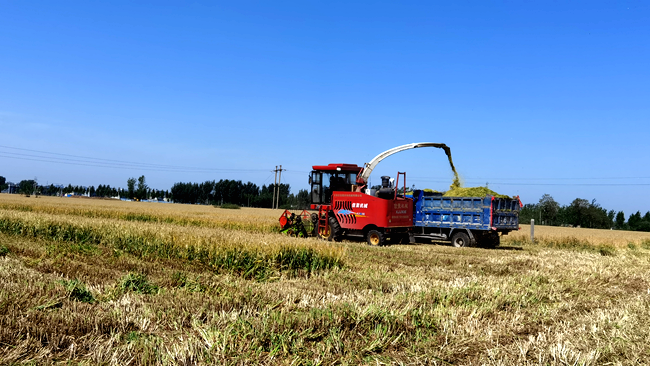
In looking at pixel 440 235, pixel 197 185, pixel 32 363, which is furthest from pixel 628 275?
pixel 197 185

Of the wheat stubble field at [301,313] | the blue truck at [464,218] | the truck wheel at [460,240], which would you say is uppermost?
the blue truck at [464,218]

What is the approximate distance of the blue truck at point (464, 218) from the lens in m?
15.1

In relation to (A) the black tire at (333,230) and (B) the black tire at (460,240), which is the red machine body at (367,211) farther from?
(B) the black tire at (460,240)

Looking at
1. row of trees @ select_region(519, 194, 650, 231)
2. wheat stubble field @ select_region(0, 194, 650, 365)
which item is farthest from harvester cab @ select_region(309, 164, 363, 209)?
row of trees @ select_region(519, 194, 650, 231)

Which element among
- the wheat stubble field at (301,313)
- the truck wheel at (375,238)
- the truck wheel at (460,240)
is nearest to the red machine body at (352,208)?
the truck wheel at (375,238)

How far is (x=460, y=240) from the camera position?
51.9ft

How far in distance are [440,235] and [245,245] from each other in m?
9.18

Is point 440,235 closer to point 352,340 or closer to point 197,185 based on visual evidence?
point 352,340

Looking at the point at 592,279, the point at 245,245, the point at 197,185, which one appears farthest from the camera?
the point at 197,185

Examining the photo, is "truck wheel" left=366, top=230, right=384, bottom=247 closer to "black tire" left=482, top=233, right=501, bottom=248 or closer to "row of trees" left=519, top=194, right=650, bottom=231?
"black tire" left=482, top=233, right=501, bottom=248

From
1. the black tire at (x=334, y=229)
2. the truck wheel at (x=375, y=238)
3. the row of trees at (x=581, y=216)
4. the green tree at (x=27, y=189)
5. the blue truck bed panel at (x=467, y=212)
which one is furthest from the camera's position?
A: the green tree at (x=27, y=189)

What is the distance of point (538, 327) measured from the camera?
15.6ft

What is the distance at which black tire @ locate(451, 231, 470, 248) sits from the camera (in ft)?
50.7

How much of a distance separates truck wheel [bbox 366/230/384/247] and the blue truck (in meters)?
2.04
